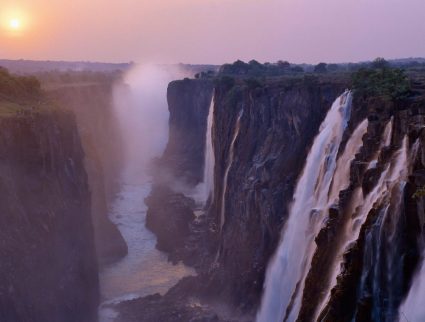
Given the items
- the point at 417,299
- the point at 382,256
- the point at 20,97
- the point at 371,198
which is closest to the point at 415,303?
the point at 417,299

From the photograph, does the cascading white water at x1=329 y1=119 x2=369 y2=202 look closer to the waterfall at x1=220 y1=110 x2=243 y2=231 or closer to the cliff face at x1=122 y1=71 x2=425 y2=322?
the cliff face at x1=122 y1=71 x2=425 y2=322

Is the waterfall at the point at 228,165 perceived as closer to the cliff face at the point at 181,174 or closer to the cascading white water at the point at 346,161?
the cliff face at the point at 181,174

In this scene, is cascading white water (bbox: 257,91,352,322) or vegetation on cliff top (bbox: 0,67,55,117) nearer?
cascading white water (bbox: 257,91,352,322)

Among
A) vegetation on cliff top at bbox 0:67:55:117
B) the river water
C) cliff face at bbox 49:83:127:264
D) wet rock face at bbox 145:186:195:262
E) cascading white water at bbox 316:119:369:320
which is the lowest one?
the river water

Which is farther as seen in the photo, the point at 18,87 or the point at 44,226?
the point at 18,87

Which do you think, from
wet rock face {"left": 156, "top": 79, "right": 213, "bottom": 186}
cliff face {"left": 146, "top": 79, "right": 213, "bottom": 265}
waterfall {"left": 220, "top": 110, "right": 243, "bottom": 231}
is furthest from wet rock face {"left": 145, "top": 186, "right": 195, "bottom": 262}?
wet rock face {"left": 156, "top": 79, "right": 213, "bottom": 186}

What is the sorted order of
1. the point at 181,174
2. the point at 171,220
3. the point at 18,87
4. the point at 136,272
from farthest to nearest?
the point at 181,174 → the point at 171,220 → the point at 136,272 → the point at 18,87

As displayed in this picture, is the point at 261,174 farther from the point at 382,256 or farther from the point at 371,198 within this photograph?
the point at 382,256
